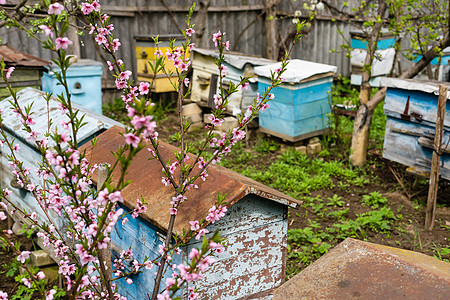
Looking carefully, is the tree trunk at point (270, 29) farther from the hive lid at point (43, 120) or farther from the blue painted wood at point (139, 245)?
the blue painted wood at point (139, 245)

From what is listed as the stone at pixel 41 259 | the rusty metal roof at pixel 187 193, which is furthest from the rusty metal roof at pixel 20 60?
the rusty metal roof at pixel 187 193

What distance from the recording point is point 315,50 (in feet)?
39.5

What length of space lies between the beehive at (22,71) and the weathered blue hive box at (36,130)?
1020 mm

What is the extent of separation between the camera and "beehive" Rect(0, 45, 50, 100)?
6402 millimetres

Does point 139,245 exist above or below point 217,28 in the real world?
below

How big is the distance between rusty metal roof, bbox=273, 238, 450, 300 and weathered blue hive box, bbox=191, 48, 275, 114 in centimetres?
495

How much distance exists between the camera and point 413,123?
18.0 ft

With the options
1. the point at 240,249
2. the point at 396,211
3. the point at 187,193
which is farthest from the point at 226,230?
the point at 396,211

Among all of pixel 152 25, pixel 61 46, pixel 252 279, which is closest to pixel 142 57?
pixel 152 25

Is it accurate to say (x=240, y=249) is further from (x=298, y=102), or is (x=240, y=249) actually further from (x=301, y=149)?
(x=301, y=149)

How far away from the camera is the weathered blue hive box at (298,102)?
22.5 ft

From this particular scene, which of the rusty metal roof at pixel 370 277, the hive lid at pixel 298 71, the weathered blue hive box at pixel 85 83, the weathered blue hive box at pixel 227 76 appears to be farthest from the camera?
the weathered blue hive box at pixel 227 76

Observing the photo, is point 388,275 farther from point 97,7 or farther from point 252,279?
point 97,7

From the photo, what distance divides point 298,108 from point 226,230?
4188mm
